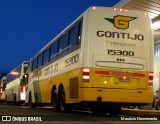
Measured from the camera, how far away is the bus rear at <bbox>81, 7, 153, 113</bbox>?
45.3 feet

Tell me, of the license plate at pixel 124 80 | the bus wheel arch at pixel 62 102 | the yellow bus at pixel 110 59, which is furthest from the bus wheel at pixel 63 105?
the license plate at pixel 124 80

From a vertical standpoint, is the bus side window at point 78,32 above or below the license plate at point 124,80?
above

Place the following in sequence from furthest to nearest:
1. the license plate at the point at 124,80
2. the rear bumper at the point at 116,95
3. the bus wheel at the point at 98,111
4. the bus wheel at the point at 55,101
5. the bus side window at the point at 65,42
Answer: the bus wheel at the point at 98,111, the bus wheel at the point at 55,101, the bus side window at the point at 65,42, the license plate at the point at 124,80, the rear bumper at the point at 116,95

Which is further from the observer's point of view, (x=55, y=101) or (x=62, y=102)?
(x=55, y=101)

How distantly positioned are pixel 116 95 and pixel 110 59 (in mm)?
1249

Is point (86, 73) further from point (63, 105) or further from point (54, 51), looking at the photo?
point (54, 51)

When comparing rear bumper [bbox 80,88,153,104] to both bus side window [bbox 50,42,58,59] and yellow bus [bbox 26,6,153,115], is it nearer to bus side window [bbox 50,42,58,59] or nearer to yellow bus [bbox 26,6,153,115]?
yellow bus [bbox 26,6,153,115]

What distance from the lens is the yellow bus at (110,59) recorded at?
13820 mm

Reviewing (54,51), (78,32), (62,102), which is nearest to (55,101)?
(62,102)

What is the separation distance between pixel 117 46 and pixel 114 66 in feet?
2.44

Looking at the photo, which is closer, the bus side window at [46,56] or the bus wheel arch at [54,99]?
the bus wheel arch at [54,99]

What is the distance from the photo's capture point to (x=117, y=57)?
1421 cm

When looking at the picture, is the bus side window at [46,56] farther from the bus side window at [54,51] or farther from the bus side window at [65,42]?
the bus side window at [65,42]

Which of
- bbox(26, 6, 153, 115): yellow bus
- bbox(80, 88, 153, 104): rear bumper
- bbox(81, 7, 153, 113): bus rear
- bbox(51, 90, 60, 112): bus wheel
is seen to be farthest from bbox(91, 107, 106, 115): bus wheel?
bbox(80, 88, 153, 104): rear bumper
